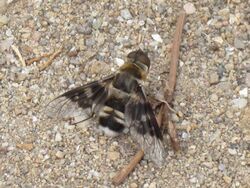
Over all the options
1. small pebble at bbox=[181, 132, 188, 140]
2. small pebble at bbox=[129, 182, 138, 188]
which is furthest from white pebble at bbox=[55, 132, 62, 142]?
small pebble at bbox=[181, 132, 188, 140]

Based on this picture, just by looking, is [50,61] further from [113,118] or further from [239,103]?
[239,103]

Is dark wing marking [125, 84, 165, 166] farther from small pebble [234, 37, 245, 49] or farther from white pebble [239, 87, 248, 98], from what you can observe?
small pebble [234, 37, 245, 49]

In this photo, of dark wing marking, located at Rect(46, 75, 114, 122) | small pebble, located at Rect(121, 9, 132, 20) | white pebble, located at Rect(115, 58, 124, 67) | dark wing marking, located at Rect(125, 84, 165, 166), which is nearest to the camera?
dark wing marking, located at Rect(125, 84, 165, 166)

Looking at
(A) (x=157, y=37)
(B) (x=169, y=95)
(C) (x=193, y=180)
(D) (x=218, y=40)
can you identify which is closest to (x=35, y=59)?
(A) (x=157, y=37)

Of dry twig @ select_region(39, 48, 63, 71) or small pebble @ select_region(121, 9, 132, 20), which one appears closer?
dry twig @ select_region(39, 48, 63, 71)

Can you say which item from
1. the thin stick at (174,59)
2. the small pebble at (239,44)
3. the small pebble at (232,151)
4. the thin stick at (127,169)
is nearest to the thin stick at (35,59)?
the thin stick at (174,59)

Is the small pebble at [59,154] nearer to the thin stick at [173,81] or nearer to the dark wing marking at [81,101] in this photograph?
the dark wing marking at [81,101]

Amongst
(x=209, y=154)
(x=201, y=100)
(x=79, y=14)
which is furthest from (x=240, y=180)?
(x=79, y=14)

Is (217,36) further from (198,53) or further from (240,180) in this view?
(240,180)
